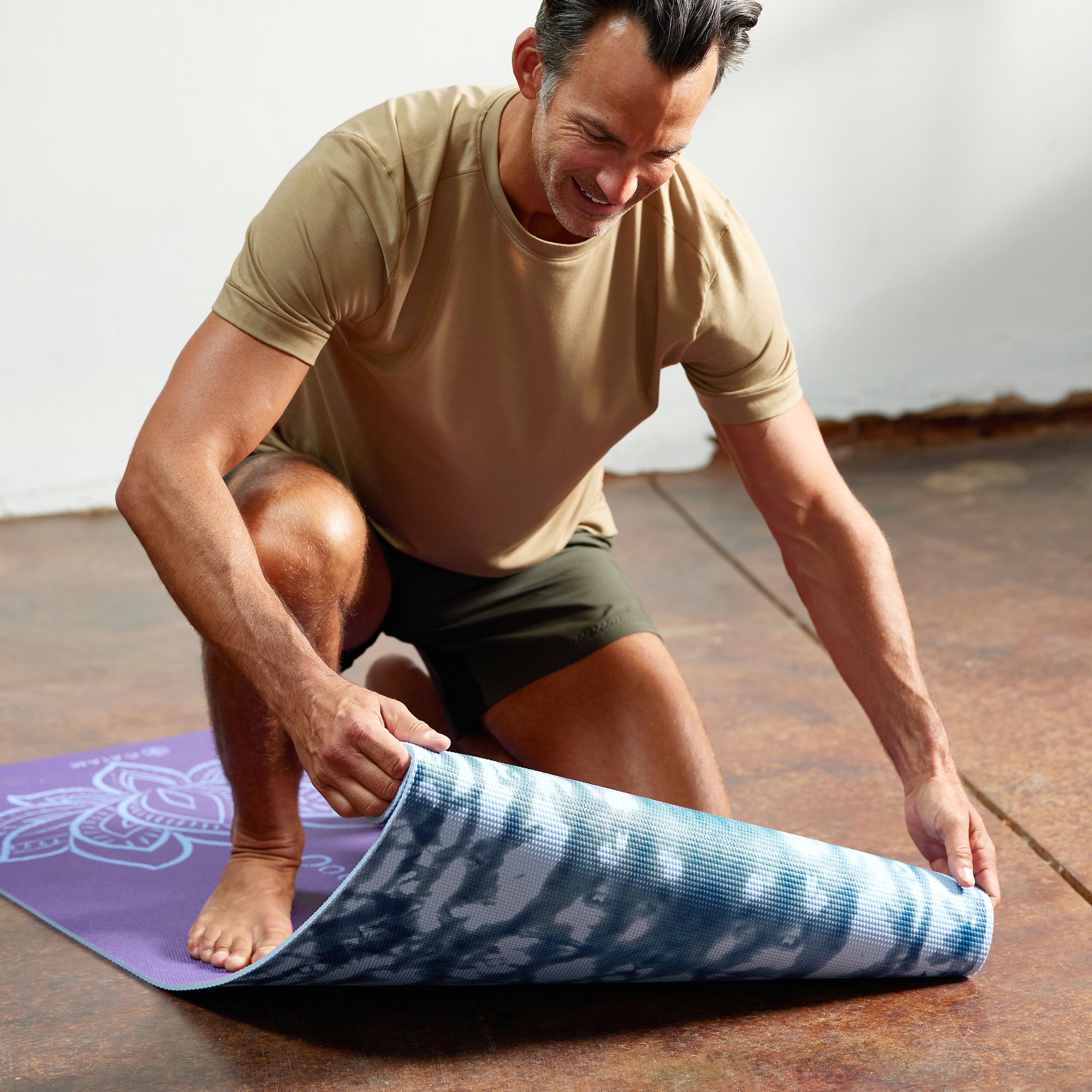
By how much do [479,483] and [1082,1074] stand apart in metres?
0.93

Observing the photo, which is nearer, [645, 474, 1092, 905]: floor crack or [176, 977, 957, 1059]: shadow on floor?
[176, 977, 957, 1059]: shadow on floor

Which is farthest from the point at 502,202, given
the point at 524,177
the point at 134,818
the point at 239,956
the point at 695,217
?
the point at 134,818

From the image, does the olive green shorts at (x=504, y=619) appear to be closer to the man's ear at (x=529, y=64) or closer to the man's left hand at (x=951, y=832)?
the man's left hand at (x=951, y=832)

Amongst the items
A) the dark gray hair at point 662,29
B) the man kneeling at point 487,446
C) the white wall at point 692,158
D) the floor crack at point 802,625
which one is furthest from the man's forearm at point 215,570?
the white wall at point 692,158

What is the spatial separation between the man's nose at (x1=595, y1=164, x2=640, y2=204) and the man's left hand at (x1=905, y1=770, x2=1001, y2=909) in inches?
28.6

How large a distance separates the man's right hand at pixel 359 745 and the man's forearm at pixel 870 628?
0.60 m

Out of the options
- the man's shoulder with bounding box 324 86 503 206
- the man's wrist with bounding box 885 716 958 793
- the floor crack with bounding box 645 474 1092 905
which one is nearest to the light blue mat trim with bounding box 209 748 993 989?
the man's wrist with bounding box 885 716 958 793

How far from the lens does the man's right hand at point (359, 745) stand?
1088mm

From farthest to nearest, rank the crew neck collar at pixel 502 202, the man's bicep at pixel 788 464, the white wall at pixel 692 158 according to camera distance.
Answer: the white wall at pixel 692 158 → the man's bicep at pixel 788 464 → the crew neck collar at pixel 502 202

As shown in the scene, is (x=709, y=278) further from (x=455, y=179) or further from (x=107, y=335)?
(x=107, y=335)

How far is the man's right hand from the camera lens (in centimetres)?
109

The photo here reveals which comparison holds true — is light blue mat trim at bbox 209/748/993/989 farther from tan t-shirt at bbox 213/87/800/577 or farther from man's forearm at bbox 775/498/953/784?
tan t-shirt at bbox 213/87/800/577

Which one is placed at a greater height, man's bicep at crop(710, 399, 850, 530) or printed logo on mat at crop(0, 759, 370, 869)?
man's bicep at crop(710, 399, 850, 530)

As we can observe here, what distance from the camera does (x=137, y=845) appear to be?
5.46ft
